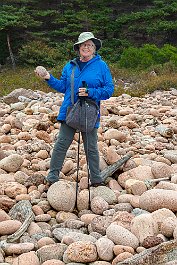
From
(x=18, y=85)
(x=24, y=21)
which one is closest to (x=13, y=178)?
(x=18, y=85)

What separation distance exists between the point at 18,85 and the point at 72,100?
11.3m

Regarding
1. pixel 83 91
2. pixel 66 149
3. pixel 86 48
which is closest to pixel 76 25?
pixel 66 149

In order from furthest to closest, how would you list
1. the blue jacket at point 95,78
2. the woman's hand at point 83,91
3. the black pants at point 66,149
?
the black pants at point 66,149 → the blue jacket at point 95,78 → the woman's hand at point 83,91

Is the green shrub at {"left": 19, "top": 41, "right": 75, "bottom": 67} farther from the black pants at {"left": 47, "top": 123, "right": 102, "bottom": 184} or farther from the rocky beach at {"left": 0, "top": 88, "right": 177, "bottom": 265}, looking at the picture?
the black pants at {"left": 47, "top": 123, "right": 102, "bottom": 184}

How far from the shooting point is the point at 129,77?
1644 cm

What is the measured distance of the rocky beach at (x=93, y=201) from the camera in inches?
136

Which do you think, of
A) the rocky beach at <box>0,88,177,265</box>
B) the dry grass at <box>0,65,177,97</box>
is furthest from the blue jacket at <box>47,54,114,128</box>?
the dry grass at <box>0,65,177,97</box>

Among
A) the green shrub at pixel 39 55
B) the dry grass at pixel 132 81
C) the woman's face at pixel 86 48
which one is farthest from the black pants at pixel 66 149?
the green shrub at pixel 39 55

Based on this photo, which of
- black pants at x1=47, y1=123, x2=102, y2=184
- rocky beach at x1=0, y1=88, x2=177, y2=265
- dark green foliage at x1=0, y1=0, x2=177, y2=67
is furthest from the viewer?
dark green foliage at x1=0, y1=0, x2=177, y2=67

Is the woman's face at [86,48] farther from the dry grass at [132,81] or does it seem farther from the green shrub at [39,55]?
the green shrub at [39,55]

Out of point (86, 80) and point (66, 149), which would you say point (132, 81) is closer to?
point (66, 149)

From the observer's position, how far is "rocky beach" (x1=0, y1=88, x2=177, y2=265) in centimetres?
345

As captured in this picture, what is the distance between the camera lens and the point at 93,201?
4504mm

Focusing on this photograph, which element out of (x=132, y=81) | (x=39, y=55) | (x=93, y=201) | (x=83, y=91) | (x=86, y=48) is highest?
(x=86, y=48)
